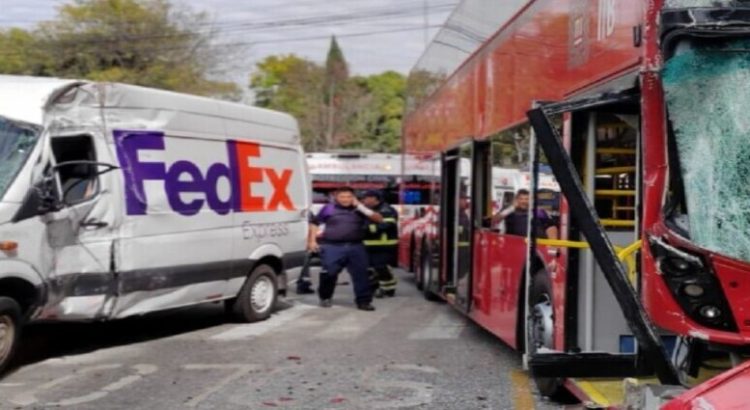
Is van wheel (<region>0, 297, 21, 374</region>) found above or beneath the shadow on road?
above

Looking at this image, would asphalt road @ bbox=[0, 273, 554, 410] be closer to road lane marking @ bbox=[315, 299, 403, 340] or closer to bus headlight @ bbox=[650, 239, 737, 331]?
road lane marking @ bbox=[315, 299, 403, 340]

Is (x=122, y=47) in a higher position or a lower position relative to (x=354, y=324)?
higher

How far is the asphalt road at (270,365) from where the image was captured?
6.91m

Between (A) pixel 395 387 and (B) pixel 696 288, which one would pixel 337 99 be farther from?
(B) pixel 696 288

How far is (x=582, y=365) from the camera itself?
4113 mm

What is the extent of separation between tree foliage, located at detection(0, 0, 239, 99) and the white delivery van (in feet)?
103

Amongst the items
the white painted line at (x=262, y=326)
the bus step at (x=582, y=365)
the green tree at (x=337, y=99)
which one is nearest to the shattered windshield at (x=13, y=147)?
the white painted line at (x=262, y=326)

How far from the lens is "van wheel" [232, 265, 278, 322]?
10.9m

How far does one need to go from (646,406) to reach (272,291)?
846cm

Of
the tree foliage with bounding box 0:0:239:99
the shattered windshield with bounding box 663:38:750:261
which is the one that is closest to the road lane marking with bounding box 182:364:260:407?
the shattered windshield with bounding box 663:38:750:261

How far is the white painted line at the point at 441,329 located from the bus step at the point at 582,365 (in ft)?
19.2

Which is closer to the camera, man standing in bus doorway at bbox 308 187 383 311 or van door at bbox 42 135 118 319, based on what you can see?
van door at bbox 42 135 118 319

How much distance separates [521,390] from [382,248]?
6715 millimetres

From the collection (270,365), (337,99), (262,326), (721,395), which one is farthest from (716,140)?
(337,99)
